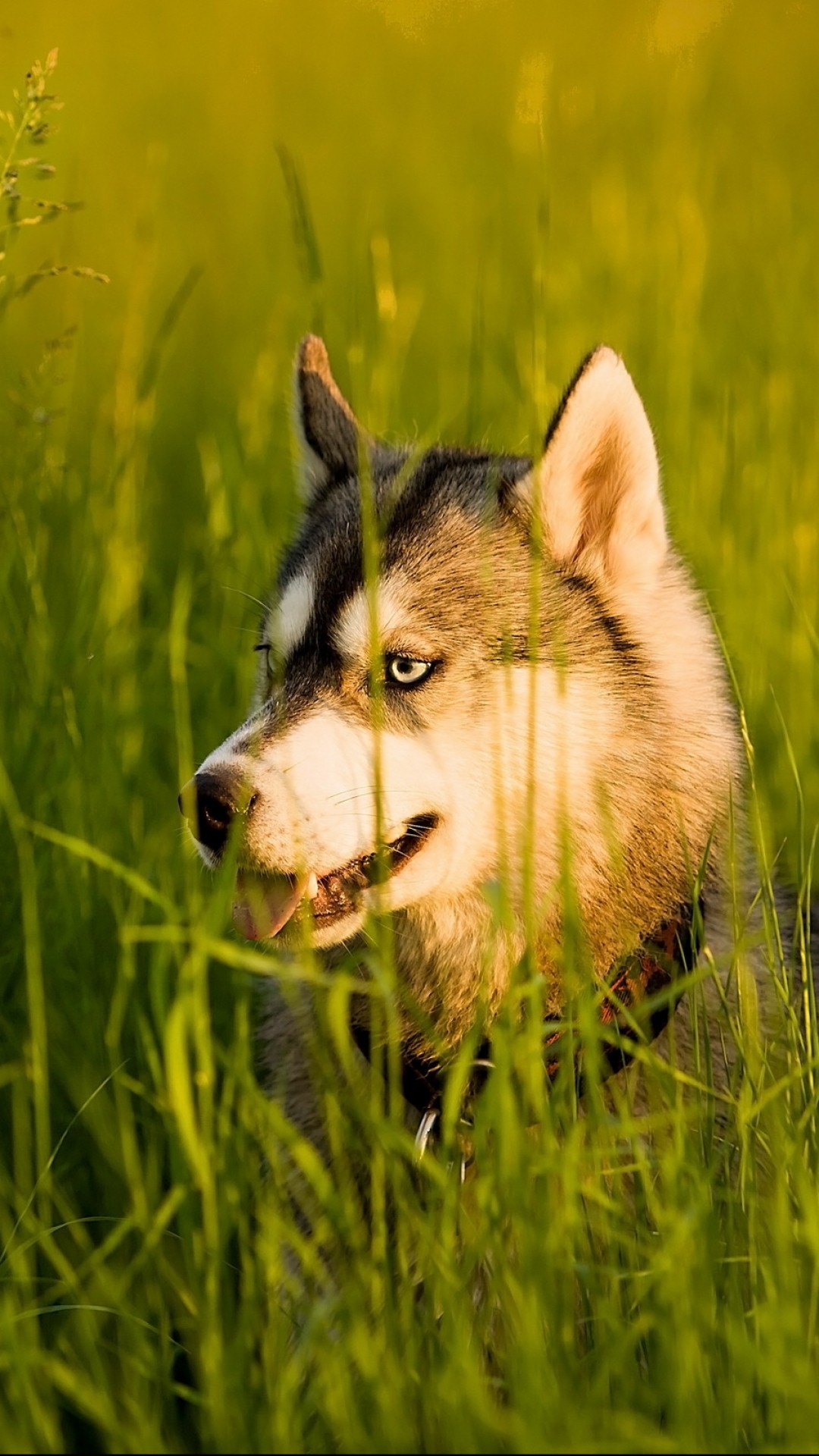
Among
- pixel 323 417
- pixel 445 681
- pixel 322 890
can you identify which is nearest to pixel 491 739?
pixel 445 681

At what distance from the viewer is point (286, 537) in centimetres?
521

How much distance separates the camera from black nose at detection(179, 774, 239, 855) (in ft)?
9.46

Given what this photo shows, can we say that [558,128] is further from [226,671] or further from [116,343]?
[226,671]

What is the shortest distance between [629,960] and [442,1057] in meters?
0.43

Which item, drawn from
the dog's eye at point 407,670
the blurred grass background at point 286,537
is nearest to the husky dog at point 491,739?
the dog's eye at point 407,670

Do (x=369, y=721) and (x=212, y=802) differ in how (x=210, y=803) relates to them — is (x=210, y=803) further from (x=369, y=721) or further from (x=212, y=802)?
(x=369, y=721)

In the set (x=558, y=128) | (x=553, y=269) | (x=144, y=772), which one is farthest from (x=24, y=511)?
(x=558, y=128)

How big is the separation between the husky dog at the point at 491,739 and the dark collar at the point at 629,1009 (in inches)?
0.4

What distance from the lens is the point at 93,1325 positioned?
2.26 m

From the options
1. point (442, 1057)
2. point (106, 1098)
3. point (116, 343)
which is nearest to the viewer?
point (106, 1098)

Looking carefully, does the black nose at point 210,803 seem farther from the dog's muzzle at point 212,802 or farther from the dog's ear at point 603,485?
the dog's ear at point 603,485

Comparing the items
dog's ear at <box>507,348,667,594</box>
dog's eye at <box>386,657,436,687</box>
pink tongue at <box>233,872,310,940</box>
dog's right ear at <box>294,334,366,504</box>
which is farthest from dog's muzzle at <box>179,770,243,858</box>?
dog's right ear at <box>294,334,366,504</box>

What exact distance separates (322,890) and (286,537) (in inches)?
93.9

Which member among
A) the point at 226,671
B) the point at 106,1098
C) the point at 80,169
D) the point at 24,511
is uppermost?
the point at 80,169
